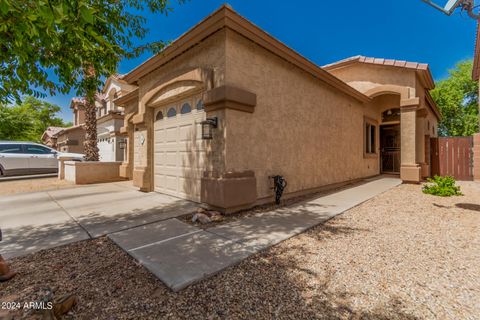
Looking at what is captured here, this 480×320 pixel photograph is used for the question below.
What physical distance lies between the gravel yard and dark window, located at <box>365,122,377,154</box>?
8551mm

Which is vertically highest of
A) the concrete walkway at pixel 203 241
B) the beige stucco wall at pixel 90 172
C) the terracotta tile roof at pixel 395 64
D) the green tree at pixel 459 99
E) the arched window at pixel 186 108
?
the green tree at pixel 459 99

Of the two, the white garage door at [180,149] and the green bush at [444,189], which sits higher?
the white garage door at [180,149]

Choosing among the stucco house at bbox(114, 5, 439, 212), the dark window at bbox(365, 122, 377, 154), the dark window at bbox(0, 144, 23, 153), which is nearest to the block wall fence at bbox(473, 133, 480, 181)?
the stucco house at bbox(114, 5, 439, 212)

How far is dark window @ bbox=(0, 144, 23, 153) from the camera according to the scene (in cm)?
1157

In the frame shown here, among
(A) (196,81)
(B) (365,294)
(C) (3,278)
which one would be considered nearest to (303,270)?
(B) (365,294)

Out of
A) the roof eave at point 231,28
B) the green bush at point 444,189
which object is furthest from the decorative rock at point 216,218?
the green bush at point 444,189

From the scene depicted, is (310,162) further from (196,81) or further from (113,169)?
(113,169)

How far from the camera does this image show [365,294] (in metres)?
2.32

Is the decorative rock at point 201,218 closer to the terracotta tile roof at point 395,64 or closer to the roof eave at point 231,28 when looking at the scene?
the roof eave at point 231,28

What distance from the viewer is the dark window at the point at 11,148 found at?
11570 mm

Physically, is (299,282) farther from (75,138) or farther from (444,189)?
(75,138)

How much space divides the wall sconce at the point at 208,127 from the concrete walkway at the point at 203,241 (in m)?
2.09

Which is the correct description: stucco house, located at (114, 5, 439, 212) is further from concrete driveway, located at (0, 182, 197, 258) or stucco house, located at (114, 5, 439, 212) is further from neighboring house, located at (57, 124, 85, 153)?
neighboring house, located at (57, 124, 85, 153)

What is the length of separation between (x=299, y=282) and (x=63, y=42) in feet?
17.1
